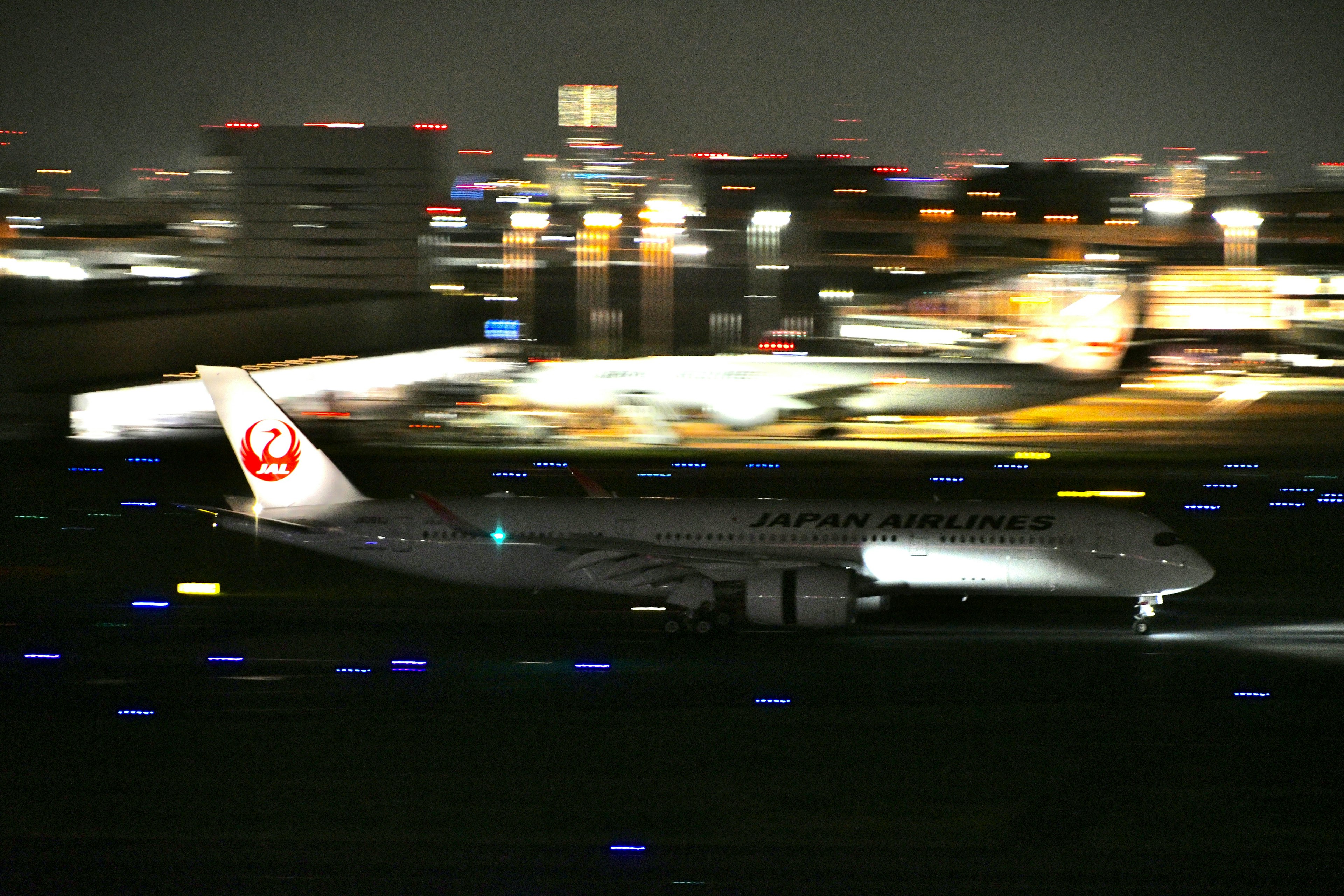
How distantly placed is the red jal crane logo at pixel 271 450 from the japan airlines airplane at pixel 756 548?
1011mm

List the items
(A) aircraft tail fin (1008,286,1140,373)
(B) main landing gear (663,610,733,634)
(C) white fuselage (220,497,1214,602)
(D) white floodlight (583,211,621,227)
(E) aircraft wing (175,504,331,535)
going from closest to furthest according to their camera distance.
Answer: (B) main landing gear (663,610,733,634) < (C) white fuselage (220,497,1214,602) < (E) aircraft wing (175,504,331,535) < (A) aircraft tail fin (1008,286,1140,373) < (D) white floodlight (583,211,621,227)

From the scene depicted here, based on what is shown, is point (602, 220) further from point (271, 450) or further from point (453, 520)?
point (453, 520)

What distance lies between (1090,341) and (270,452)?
46.8 meters

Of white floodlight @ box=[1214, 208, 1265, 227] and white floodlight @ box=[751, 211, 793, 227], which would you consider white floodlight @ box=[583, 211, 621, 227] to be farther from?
white floodlight @ box=[1214, 208, 1265, 227]

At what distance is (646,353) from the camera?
348 feet

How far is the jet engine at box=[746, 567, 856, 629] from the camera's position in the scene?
2311cm

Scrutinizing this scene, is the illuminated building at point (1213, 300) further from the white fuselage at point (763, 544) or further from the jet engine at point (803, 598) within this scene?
the jet engine at point (803, 598)

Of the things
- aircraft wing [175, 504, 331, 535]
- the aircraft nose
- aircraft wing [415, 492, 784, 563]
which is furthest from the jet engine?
aircraft wing [175, 504, 331, 535]

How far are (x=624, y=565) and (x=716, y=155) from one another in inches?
7130

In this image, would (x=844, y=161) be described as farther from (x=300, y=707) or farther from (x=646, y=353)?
(x=300, y=707)

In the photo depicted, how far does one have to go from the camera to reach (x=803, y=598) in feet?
76.0

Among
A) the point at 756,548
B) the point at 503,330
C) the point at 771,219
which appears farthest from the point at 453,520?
the point at 771,219

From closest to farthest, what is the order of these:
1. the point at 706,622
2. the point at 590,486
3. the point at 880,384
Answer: the point at 706,622
the point at 590,486
the point at 880,384

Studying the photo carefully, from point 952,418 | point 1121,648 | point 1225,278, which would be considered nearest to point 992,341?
point 1225,278
